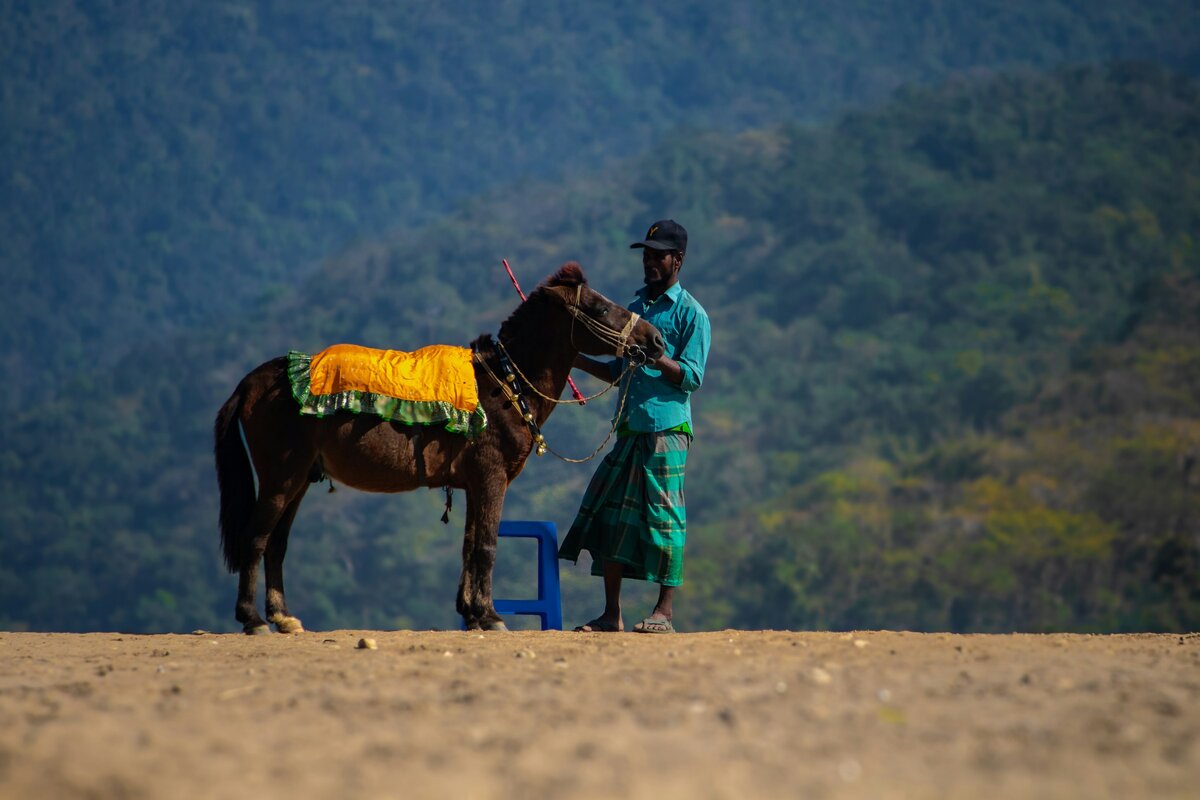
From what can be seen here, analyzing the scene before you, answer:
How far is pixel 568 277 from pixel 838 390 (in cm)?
6204

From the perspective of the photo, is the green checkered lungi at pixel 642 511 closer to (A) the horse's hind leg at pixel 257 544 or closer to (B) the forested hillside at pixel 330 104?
(A) the horse's hind leg at pixel 257 544

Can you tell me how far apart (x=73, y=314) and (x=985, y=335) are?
53.3 meters

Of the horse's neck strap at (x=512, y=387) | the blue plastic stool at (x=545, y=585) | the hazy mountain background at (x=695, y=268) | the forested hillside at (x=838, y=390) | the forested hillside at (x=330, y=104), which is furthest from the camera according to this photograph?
the forested hillside at (x=330, y=104)

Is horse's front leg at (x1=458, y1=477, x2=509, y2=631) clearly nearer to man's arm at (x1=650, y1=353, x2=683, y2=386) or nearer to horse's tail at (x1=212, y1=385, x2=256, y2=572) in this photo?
man's arm at (x1=650, y1=353, x2=683, y2=386)

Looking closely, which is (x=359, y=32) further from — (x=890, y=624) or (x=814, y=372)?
(x=890, y=624)

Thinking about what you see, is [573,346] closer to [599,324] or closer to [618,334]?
[599,324]

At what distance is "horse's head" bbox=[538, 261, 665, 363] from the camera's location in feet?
30.1

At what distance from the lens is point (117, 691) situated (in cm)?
650

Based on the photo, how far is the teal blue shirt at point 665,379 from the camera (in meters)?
9.28

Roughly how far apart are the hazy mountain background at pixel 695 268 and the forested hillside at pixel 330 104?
10.3 inches

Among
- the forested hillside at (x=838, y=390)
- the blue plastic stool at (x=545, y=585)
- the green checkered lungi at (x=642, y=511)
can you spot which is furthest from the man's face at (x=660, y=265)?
the forested hillside at (x=838, y=390)

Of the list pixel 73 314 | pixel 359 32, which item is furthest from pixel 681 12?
pixel 73 314

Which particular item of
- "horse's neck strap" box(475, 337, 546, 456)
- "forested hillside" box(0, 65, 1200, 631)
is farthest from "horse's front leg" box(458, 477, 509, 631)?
"forested hillside" box(0, 65, 1200, 631)

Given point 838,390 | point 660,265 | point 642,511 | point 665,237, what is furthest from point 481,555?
point 838,390
